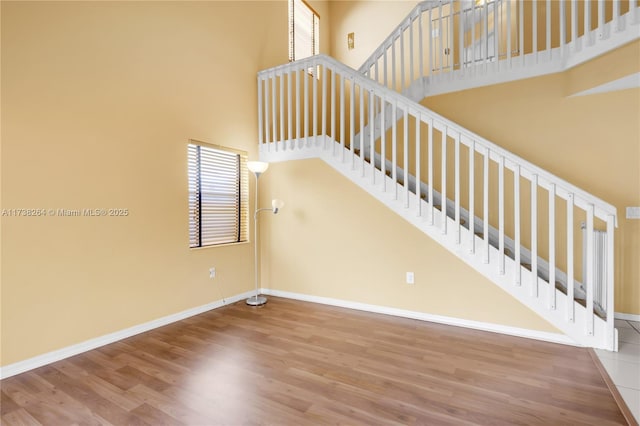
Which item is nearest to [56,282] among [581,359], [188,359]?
[188,359]

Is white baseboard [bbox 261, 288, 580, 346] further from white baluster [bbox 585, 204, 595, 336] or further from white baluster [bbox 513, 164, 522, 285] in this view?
white baluster [bbox 513, 164, 522, 285]

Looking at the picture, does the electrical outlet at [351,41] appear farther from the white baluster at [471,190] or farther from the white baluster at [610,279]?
the white baluster at [610,279]

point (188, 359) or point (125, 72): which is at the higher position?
point (125, 72)

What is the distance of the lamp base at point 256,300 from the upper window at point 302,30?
3.77 metres

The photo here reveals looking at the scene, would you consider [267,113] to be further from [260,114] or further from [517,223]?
[517,223]

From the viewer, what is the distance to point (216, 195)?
3.85 m

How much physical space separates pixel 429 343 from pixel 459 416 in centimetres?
97

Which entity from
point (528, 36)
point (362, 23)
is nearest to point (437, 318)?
point (528, 36)

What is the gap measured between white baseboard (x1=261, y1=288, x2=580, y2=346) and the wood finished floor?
0.10 m

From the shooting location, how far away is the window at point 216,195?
3.60 metres

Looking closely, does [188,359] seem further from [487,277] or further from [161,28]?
[161,28]

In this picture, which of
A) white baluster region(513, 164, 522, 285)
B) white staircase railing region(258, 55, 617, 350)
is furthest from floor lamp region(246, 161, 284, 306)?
white baluster region(513, 164, 522, 285)

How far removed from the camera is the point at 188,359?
2490 mm

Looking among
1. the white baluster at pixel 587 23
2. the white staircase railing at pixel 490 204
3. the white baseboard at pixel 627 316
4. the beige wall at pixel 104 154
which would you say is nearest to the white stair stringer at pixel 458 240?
the white staircase railing at pixel 490 204
